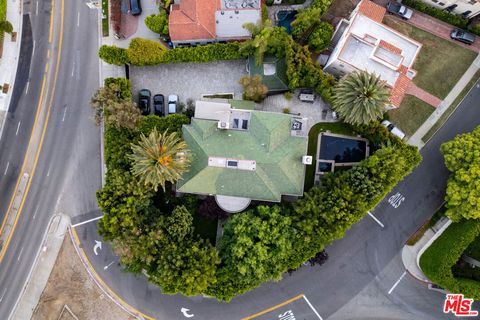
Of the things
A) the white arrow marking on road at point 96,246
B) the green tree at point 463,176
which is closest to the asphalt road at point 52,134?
the white arrow marking on road at point 96,246

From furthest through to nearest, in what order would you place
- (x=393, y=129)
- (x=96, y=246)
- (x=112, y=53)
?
(x=96, y=246)
(x=393, y=129)
(x=112, y=53)

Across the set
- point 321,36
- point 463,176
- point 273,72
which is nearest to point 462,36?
point 321,36

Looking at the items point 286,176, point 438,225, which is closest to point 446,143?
point 438,225

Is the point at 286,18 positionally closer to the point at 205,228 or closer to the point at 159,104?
the point at 159,104

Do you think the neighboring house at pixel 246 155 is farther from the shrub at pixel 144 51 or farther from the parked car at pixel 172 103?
the shrub at pixel 144 51

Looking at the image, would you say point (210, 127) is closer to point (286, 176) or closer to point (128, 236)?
point (286, 176)
